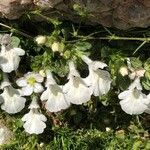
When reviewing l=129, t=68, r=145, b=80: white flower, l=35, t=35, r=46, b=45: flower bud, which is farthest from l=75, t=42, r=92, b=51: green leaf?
l=129, t=68, r=145, b=80: white flower

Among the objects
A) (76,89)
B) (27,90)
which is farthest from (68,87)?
(27,90)

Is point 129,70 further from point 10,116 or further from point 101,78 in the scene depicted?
point 10,116

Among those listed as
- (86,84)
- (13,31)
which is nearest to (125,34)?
Result: (86,84)

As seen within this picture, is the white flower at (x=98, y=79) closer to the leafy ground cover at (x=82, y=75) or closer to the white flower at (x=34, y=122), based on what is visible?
the leafy ground cover at (x=82, y=75)

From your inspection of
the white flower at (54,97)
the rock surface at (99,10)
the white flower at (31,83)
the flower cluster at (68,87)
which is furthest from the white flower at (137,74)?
the white flower at (31,83)

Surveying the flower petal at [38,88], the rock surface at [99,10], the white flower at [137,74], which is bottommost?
the flower petal at [38,88]
